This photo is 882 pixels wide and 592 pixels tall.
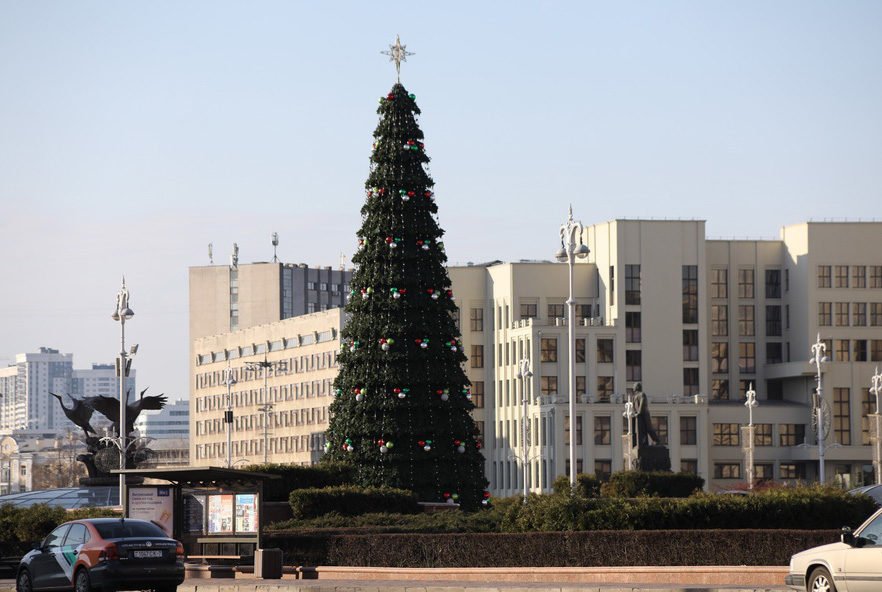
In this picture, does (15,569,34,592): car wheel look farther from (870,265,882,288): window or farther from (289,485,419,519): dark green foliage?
(870,265,882,288): window

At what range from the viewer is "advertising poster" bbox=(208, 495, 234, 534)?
1437 inches

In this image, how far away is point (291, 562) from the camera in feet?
119

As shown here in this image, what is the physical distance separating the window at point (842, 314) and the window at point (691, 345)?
34.6ft

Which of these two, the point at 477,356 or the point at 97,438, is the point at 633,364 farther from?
the point at 97,438

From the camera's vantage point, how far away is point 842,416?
125 metres

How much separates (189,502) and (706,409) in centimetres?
9008

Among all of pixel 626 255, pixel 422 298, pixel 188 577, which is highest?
pixel 626 255

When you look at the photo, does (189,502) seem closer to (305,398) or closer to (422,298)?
(422,298)

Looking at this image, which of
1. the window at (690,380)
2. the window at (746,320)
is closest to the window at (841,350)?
the window at (746,320)

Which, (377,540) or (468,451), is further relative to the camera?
(468,451)

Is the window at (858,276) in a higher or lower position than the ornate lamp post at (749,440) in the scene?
higher

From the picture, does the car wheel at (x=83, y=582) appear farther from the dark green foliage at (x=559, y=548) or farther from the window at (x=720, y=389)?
the window at (x=720, y=389)

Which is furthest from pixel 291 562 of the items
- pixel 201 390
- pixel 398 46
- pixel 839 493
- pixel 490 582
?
pixel 201 390

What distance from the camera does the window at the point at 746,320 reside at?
132875mm
